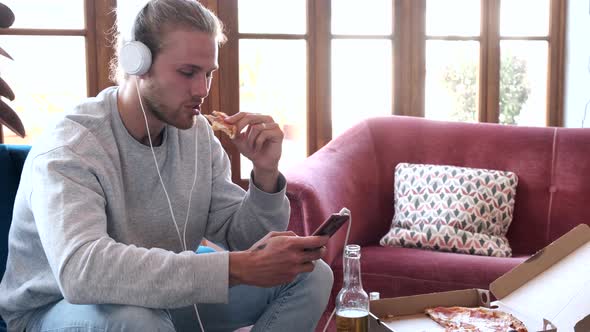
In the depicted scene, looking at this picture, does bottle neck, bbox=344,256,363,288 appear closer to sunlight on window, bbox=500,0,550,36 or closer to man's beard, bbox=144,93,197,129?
man's beard, bbox=144,93,197,129

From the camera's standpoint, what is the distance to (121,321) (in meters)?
1.26

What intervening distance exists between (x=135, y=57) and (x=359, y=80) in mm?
1683

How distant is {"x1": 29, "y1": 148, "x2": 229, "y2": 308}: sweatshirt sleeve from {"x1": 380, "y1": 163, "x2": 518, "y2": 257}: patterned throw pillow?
4.01 ft

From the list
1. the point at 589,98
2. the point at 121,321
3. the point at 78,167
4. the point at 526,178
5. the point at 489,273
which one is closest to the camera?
the point at 121,321

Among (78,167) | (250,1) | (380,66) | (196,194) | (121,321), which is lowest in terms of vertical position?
(121,321)

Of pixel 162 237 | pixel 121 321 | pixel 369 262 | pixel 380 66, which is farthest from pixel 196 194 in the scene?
pixel 380 66

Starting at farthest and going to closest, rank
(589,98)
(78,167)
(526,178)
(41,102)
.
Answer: (589,98)
(41,102)
(526,178)
(78,167)

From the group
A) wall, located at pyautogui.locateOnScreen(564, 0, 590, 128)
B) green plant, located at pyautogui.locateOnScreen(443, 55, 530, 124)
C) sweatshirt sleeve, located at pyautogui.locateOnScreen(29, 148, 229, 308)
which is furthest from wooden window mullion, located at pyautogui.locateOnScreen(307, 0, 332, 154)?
sweatshirt sleeve, located at pyautogui.locateOnScreen(29, 148, 229, 308)

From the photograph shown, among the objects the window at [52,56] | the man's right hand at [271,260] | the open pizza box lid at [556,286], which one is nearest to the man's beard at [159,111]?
the man's right hand at [271,260]

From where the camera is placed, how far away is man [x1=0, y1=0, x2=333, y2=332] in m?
1.27

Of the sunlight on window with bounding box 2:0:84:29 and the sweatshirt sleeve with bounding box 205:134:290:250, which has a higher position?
the sunlight on window with bounding box 2:0:84:29

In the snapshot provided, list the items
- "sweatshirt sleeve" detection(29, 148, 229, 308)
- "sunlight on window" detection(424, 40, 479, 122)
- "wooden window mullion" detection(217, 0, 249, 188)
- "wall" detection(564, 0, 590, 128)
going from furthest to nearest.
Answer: "sunlight on window" detection(424, 40, 479, 122)
"wall" detection(564, 0, 590, 128)
"wooden window mullion" detection(217, 0, 249, 188)
"sweatshirt sleeve" detection(29, 148, 229, 308)

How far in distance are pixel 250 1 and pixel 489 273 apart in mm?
1504

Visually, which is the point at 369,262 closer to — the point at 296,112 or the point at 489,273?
the point at 489,273
